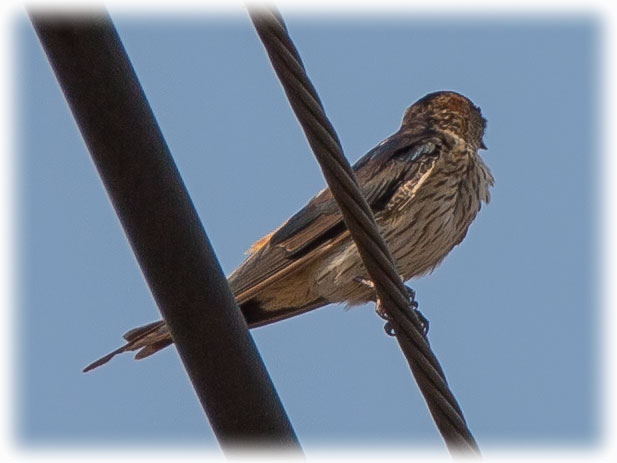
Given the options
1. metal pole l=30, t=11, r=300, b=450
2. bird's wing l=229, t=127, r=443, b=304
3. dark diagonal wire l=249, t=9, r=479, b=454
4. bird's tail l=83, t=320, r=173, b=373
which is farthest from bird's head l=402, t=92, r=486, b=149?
metal pole l=30, t=11, r=300, b=450

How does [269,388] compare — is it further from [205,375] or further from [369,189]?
[369,189]

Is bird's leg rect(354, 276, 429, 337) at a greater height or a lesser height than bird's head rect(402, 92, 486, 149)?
lesser

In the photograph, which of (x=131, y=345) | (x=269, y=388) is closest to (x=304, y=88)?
(x=269, y=388)

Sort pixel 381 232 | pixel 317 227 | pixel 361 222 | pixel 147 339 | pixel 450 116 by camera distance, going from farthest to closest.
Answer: pixel 450 116 → pixel 317 227 → pixel 381 232 → pixel 147 339 → pixel 361 222

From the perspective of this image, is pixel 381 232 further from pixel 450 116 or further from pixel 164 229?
pixel 164 229

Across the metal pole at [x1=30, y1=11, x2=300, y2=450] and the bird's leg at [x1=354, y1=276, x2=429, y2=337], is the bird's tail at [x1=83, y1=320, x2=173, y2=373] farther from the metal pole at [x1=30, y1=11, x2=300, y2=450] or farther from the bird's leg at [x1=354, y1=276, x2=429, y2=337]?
the metal pole at [x1=30, y1=11, x2=300, y2=450]

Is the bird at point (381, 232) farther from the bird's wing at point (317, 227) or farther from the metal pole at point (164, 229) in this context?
the metal pole at point (164, 229)

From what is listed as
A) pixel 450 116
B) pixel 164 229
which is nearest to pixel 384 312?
pixel 450 116
